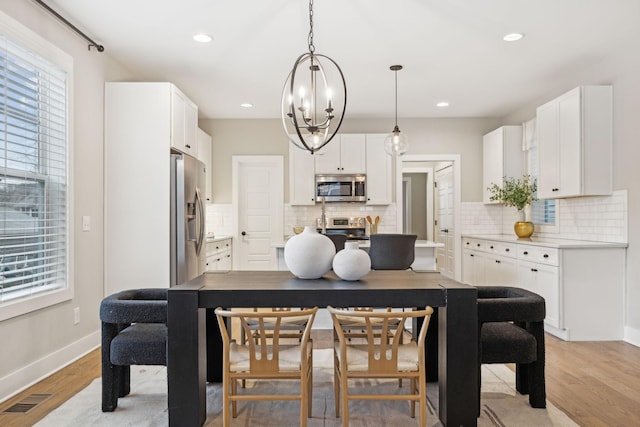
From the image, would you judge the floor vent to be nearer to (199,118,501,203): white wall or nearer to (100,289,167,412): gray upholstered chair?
(100,289,167,412): gray upholstered chair

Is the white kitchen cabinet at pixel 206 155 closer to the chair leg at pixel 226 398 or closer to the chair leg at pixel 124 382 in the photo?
the chair leg at pixel 124 382

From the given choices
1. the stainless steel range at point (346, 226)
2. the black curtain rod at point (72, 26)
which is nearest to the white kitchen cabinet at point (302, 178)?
the stainless steel range at point (346, 226)

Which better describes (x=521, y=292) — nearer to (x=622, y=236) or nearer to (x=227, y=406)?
(x=227, y=406)

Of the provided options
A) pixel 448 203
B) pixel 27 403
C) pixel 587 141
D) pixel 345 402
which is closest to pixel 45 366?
pixel 27 403

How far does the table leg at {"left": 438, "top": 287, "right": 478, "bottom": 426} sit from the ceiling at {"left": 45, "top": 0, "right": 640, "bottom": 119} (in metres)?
2.14

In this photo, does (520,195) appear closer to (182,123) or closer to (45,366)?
(182,123)

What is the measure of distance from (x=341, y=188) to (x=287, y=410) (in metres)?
4.27

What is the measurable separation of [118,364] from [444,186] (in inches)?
255

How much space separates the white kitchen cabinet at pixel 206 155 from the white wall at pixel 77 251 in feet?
5.91

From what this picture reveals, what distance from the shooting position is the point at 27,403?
2.60 metres

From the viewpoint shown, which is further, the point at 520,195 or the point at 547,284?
the point at 520,195

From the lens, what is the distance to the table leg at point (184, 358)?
7.09 feet

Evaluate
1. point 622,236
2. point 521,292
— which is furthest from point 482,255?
point 521,292

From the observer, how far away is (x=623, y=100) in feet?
13.0
